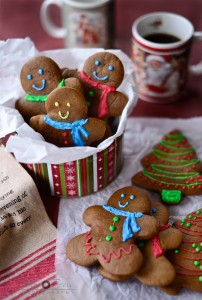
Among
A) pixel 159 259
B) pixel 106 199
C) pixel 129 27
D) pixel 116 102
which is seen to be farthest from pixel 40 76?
pixel 129 27

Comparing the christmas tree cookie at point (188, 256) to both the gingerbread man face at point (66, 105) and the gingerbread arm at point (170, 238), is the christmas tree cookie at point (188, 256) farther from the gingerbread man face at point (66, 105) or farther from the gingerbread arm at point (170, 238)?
the gingerbread man face at point (66, 105)

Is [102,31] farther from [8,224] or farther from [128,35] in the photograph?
[8,224]

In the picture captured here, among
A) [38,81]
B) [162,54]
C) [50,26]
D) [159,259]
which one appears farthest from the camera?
[50,26]

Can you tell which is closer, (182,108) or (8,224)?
(8,224)

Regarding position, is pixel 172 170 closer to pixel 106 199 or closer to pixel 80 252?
pixel 106 199

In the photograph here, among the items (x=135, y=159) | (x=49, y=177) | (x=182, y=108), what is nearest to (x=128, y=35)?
(x=182, y=108)

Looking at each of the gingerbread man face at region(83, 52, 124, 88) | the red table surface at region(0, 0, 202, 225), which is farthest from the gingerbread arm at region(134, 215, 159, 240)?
the red table surface at region(0, 0, 202, 225)

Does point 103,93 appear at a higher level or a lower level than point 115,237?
higher
